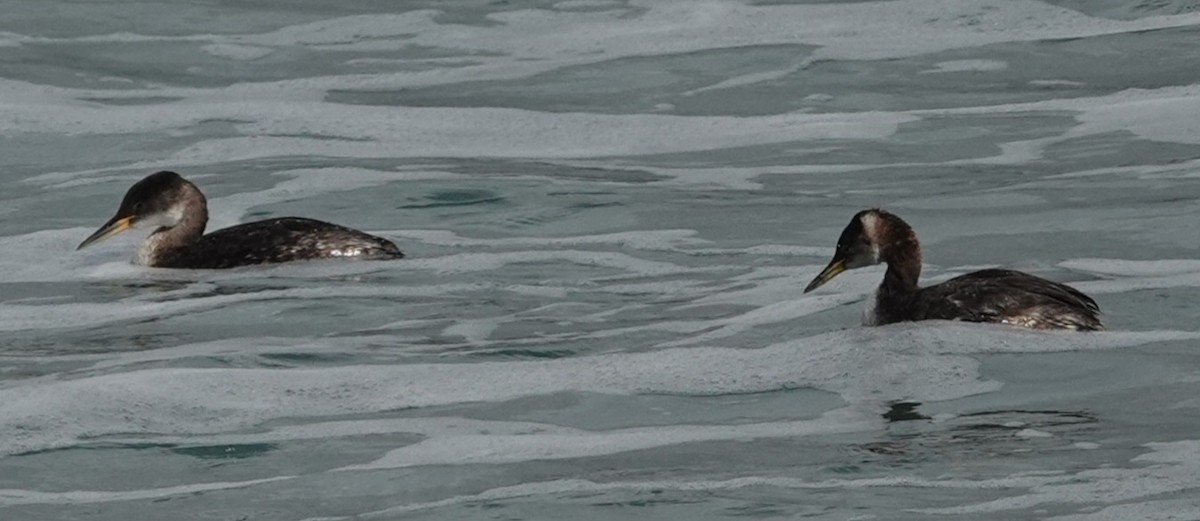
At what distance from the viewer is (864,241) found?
10.1 metres

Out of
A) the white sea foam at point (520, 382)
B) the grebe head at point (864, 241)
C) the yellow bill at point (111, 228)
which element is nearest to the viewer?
the white sea foam at point (520, 382)

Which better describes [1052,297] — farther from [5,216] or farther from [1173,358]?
[5,216]

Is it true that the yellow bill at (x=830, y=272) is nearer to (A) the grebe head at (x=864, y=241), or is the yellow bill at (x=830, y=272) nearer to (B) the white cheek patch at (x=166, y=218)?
(A) the grebe head at (x=864, y=241)

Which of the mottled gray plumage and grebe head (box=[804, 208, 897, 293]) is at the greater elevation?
grebe head (box=[804, 208, 897, 293])

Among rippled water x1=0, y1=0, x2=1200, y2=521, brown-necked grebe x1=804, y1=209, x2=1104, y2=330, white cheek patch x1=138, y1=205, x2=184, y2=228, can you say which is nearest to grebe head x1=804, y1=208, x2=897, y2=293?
brown-necked grebe x1=804, y1=209, x2=1104, y2=330

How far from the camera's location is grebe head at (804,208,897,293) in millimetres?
10016

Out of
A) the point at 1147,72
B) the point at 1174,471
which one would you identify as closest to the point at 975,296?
the point at 1174,471

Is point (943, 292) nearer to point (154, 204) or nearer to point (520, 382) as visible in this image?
point (520, 382)

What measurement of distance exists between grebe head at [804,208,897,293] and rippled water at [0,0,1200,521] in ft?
0.63

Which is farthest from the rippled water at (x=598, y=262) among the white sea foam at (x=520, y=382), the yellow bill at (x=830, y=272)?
the yellow bill at (x=830, y=272)

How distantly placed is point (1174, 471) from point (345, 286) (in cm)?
507

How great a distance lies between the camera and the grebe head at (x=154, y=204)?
12.7 metres

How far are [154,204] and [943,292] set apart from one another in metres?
4.88

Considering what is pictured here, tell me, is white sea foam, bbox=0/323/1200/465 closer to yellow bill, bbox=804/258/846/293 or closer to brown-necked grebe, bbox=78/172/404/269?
yellow bill, bbox=804/258/846/293
